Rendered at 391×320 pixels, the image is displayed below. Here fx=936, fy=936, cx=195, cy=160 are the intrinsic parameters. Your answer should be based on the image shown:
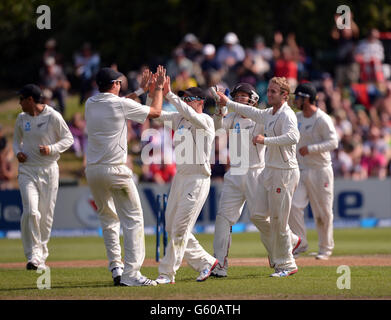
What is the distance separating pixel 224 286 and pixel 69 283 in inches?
86.7

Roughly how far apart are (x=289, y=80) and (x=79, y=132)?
627cm

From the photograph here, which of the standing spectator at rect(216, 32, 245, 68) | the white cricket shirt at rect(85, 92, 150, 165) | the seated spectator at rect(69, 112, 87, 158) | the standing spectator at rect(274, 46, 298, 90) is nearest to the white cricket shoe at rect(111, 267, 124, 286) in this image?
the white cricket shirt at rect(85, 92, 150, 165)

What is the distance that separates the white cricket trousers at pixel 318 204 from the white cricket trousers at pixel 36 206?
4209 mm

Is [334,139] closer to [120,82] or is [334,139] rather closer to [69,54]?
[120,82]

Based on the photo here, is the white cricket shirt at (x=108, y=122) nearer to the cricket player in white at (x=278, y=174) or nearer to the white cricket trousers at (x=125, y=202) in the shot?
the white cricket trousers at (x=125, y=202)

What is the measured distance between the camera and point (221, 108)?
13.3m

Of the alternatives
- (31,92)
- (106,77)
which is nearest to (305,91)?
(31,92)

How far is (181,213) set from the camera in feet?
39.9

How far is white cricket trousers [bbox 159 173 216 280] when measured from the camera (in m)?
12.1

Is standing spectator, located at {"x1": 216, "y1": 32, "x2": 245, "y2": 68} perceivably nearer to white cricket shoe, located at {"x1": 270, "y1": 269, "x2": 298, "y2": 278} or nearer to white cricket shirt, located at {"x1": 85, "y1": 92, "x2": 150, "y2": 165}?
white cricket shoe, located at {"x1": 270, "y1": 269, "x2": 298, "y2": 278}

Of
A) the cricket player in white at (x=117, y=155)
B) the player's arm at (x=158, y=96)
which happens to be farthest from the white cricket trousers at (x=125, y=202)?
the player's arm at (x=158, y=96)

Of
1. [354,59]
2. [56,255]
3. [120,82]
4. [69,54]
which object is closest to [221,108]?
[120,82]

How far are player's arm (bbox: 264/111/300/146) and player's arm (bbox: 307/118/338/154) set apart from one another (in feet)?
10.1

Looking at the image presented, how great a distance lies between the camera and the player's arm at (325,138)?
15.9 metres
